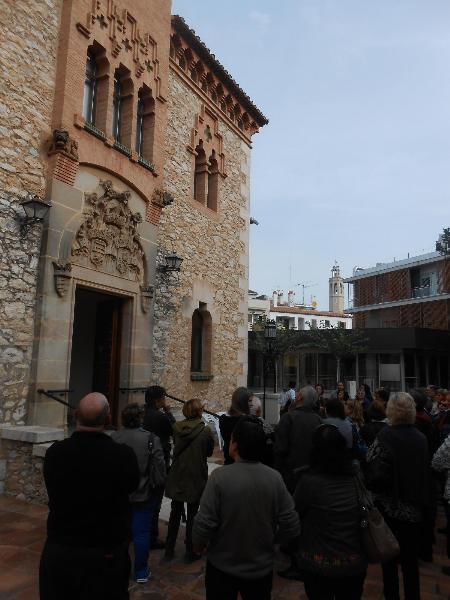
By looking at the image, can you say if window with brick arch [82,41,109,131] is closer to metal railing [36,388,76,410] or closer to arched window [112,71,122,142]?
arched window [112,71,122,142]

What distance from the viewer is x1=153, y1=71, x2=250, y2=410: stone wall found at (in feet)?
33.6

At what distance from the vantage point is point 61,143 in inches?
289

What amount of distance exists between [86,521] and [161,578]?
82.2 inches

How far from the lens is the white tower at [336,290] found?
2633 inches

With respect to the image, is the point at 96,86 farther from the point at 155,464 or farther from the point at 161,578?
the point at 161,578

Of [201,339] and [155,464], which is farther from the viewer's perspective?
[201,339]

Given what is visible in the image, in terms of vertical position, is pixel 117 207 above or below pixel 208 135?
below

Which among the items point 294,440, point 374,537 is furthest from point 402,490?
point 294,440

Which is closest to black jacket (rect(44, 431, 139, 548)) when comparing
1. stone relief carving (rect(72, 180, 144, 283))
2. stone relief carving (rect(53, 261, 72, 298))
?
stone relief carving (rect(53, 261, 72, 298))

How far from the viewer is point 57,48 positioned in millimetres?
7773

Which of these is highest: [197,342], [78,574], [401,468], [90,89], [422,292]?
[422,292]

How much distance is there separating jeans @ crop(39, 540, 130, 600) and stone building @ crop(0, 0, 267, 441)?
4645 millimetres

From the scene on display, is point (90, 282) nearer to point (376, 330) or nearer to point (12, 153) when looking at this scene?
point (12, 153)

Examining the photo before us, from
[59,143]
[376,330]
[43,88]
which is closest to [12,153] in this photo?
[59,143]
